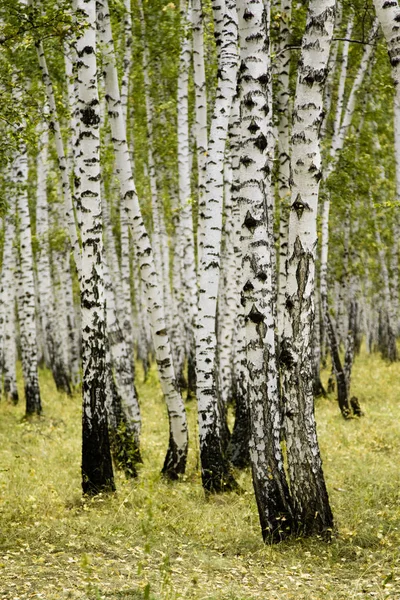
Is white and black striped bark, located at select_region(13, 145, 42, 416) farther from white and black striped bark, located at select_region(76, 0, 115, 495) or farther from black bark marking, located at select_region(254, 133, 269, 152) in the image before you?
black bark marking, located at select_region(254, 133, 269, 152)

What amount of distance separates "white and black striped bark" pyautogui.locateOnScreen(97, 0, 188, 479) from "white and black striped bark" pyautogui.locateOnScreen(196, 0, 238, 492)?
2.27 ft

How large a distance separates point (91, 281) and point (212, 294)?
5.37ft

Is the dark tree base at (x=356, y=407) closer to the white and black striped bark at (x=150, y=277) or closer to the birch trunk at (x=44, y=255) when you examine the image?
the white and black striped bark at (x=150, y=277)

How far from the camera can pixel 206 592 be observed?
5656 mm

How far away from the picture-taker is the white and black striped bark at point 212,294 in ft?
29.4

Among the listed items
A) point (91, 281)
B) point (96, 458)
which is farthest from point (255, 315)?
point (96, 458)

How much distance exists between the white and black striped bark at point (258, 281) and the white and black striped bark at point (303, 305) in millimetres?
199

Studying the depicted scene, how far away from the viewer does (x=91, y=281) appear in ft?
28.1

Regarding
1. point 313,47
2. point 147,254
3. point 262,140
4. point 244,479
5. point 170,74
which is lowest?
point 244,479

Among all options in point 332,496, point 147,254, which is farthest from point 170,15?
point 332,496

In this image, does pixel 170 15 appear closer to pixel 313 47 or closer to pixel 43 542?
pixel 313 47

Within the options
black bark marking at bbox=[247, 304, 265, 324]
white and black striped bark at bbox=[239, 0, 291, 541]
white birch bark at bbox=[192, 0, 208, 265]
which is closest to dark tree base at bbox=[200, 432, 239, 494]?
white and black striped bark at bbox=[239, 0, 291, 541]

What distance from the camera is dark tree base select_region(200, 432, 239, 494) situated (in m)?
8.98

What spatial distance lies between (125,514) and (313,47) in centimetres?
560
